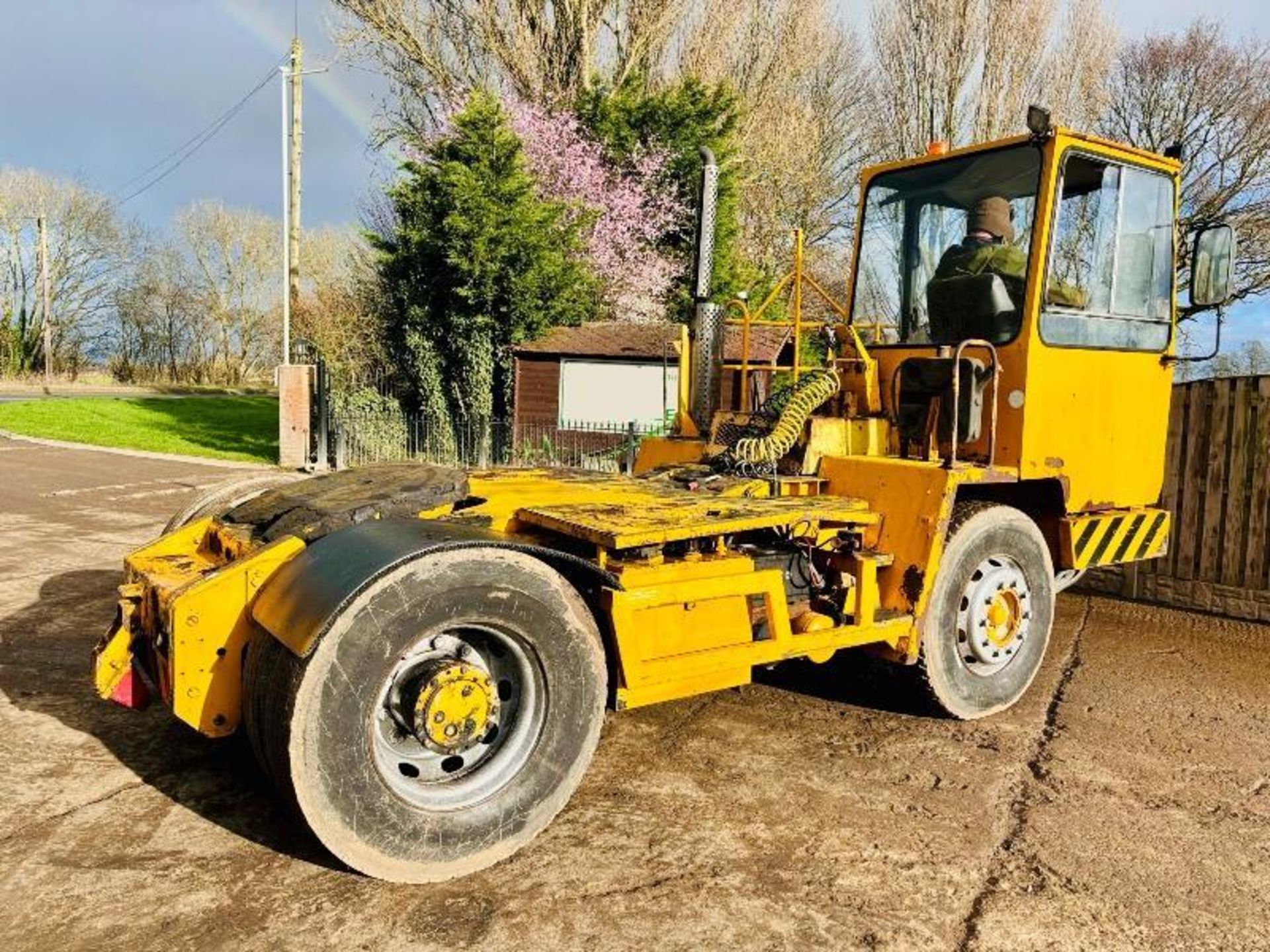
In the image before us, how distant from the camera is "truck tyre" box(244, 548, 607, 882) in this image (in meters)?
3.17

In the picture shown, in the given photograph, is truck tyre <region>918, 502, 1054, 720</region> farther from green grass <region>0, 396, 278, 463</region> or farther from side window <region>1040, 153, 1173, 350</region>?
green grass <region>0, 396, 278, 463</region>

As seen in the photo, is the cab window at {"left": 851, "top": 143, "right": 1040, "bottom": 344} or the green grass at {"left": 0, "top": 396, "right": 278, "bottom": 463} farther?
the green grass at {"left": 0, "top": 396, "right": 278, "bottom": 463}

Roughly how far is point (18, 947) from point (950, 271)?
16.1 feet

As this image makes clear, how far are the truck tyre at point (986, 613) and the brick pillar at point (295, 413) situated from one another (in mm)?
16496

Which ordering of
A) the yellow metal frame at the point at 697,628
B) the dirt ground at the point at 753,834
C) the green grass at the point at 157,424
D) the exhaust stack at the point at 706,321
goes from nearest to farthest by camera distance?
the dirt ground at the point at 753,834 < the yellow metal frame at the point at 697,628 < the exhaust stack at the point at 706,321 < the green grass at the point at 157,424

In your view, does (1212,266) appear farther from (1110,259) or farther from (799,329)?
(799,329)

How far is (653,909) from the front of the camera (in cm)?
323

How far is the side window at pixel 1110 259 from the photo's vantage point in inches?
203

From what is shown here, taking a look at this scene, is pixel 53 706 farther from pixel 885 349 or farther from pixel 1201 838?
pixel 1201 838

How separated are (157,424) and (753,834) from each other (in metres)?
26.7

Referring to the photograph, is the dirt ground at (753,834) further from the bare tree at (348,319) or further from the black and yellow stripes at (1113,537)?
the bare tree at (348,319)

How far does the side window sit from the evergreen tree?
46.0ft

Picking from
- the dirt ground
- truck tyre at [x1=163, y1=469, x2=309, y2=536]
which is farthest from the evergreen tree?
the dirt ground

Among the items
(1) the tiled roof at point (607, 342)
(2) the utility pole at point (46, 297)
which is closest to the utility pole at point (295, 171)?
(1) the tiled roof at point (607, 342)
